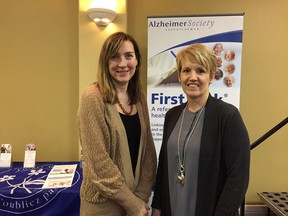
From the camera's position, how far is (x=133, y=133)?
3.90ft

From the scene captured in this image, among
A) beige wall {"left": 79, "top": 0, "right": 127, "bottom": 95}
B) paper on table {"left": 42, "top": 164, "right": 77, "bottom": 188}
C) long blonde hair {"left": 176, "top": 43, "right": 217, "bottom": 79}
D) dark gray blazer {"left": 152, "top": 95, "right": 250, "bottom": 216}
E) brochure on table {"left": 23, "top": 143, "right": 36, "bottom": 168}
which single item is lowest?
paper on table {"left": 42, "top": 164, "right": 77, "bottom": 188}

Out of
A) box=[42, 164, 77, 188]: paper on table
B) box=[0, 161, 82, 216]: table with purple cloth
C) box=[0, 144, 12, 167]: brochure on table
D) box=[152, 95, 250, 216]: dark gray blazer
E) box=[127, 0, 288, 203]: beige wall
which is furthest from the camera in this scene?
box=[127, 0, 288, 203]: beige wall

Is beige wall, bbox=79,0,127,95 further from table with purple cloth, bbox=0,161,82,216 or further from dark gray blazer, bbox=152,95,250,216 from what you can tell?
dark gray blazer, bbox=152,95,250,216

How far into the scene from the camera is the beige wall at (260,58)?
2.57 m

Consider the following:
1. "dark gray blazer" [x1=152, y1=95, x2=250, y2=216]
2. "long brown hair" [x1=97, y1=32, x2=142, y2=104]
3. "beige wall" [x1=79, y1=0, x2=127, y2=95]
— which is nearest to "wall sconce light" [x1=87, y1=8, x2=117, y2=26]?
"beige wall" [x1=79, y1=0, x2=127, y2=95]

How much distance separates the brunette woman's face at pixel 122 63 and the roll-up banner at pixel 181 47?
1245 millimetres

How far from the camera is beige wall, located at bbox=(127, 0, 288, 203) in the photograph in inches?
101

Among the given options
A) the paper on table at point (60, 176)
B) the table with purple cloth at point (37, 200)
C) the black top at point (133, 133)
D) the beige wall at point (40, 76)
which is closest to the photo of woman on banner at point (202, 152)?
the black top at point (133, 133)

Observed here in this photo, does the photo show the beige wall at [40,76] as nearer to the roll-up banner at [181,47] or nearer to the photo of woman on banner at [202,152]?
the roll-up banner at [181,47]

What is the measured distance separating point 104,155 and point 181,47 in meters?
1.62

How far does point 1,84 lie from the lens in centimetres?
263

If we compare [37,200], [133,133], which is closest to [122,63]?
[133,133]

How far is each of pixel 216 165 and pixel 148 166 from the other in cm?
37

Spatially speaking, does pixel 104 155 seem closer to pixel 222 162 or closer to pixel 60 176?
pixel 222 162
